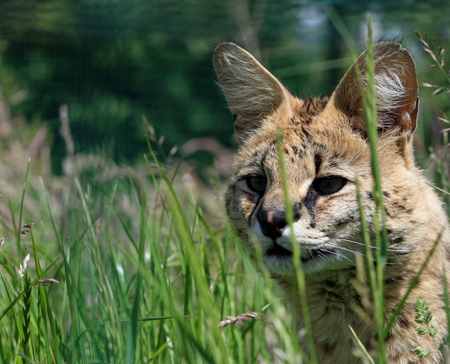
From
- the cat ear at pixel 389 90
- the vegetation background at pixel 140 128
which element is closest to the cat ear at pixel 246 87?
the vegetation background at pixel 140 128

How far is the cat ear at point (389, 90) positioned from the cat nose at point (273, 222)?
61 centimetres

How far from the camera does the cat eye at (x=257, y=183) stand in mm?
2295

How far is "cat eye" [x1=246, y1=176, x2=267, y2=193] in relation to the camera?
2295 mm

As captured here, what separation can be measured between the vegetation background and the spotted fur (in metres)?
0.17

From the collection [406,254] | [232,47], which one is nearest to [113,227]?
[232,47]

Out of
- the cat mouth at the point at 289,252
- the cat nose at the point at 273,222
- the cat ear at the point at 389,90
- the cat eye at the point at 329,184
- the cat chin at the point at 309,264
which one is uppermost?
the cat ear at the point at 389,90

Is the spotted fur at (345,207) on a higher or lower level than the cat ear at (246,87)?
lower

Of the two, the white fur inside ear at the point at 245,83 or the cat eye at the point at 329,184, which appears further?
the white fur inside ear at the point at 245,83

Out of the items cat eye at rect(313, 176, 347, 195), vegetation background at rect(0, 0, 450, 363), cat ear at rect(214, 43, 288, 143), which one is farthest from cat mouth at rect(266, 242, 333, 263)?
cat ear at rect(214, 43, 288, 143)

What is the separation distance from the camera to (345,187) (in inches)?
80.7

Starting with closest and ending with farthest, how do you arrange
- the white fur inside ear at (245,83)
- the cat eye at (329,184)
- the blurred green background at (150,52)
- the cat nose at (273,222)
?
the cat nose at (273,222), the cat eye at (329,184), the white fur inside ear at (245,83), the blurred green background at (150,52)

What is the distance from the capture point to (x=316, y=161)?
2.13 metres

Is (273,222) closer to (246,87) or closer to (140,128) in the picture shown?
(246,87)

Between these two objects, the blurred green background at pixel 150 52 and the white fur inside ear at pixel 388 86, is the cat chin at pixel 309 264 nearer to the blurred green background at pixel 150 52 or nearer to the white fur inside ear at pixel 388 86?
the white fur inside ear at pixel 388 86
